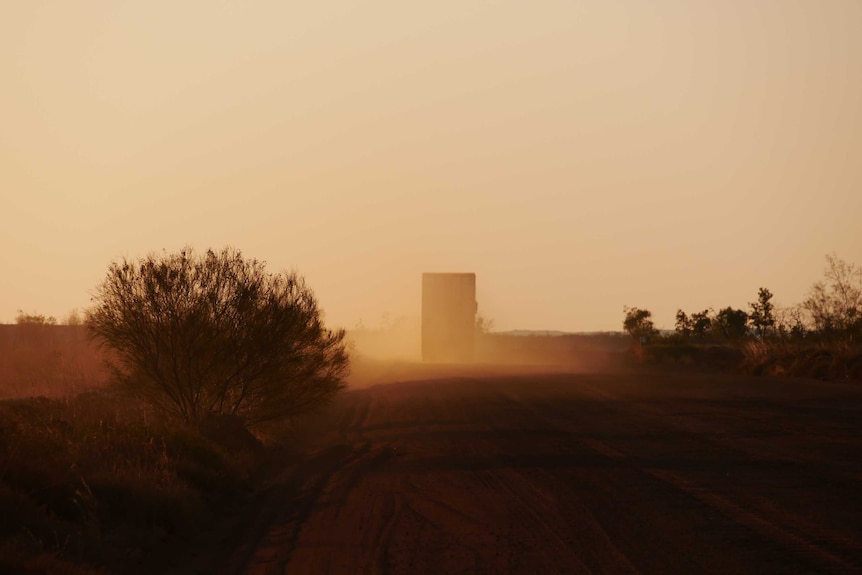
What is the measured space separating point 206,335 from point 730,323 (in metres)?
68.8

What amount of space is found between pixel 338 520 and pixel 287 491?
11.5ft

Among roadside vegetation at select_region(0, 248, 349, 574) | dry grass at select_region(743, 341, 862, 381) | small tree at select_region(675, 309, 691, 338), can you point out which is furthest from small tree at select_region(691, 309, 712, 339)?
roadside vegetation at select_region(0, 248, 349, 574)

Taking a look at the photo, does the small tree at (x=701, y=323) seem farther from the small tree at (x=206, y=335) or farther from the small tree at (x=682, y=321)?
the small tree at (x=206, y=335)

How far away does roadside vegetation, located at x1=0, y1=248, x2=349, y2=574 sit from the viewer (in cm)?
1189

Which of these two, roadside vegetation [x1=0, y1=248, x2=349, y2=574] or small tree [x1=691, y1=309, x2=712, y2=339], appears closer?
roadside vegetation [x1=0, y1=248, x2=349, y2=574]

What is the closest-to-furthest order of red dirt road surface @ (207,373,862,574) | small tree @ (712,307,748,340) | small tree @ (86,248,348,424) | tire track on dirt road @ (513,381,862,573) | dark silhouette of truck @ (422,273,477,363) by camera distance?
tire track on dirt road @ (513,381,862,573)
red dirt road surface @ (207,373,862,574)
small tree @ (86,248,348,424)
dark silhouette of truck @ (422,273,477,363)
small tree @ (712,307,748,340)

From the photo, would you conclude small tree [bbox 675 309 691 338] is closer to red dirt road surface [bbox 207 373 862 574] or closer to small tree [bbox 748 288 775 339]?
small tree [bbox 748 288 775 339]

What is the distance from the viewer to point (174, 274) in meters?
22.1

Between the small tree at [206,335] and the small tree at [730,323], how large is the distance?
202ft

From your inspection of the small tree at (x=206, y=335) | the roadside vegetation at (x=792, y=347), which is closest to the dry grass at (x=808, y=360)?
the roadside vegetation at (x=792, y=347)

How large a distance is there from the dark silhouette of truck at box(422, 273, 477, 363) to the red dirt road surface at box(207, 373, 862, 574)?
36628 millimetres

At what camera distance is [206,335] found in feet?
73.2

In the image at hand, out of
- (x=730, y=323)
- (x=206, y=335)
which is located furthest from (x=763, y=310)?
(x=206, y=335)

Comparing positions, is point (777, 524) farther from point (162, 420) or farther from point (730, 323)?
point (730, 323)
